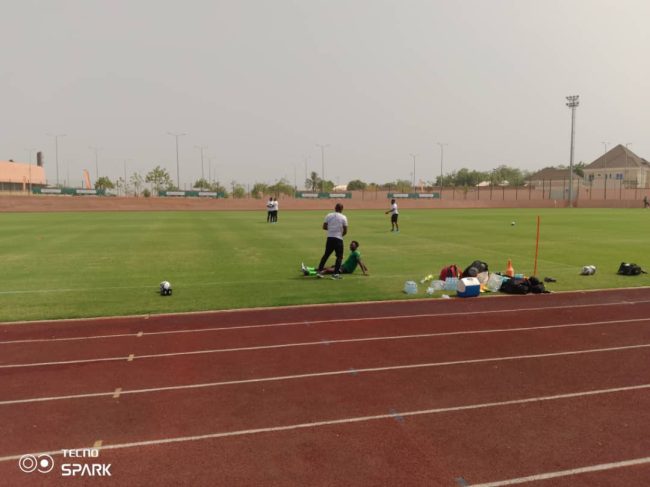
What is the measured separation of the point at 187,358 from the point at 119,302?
4452 millimetres

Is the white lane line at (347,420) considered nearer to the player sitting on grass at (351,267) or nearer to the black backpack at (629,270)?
the player sitting on grass at (351,267)

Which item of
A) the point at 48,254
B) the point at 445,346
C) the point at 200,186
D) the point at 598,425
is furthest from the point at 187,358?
the point at 200,186

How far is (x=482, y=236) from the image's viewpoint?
1007 inches

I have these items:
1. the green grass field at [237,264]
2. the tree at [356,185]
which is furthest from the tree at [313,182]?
the green grass field at [237,264]

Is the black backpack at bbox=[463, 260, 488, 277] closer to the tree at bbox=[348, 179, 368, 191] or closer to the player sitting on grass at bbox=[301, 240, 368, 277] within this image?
the player sitting on grass at bbox=[301, 240, 368, 277]

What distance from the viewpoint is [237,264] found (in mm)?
16672

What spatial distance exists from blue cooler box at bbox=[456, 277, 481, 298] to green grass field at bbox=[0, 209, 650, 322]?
111 centimetres

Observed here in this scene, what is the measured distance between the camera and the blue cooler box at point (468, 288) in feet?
38.1

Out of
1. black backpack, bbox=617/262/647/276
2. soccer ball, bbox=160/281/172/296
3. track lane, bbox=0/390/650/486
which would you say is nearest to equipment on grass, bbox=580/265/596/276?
black backpack, bbox=617/262/647/276

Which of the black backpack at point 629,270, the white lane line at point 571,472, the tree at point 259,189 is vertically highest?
the tree at point 259,189

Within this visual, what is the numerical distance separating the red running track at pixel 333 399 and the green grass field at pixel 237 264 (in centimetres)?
190

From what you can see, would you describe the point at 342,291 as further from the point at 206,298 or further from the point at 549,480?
the point at 549,480

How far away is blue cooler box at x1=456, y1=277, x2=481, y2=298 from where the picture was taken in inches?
457

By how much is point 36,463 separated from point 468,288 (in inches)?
365
